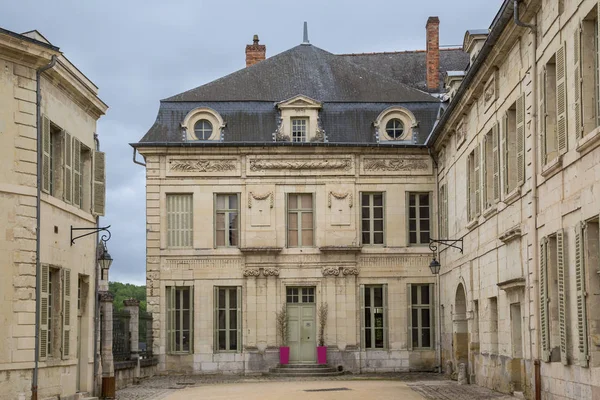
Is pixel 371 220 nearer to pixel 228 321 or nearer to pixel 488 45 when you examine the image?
pixel 228 321

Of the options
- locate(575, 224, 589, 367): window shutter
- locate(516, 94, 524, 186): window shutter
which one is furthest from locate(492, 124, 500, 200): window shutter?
locate(575, 224, 589, 367): window shutter

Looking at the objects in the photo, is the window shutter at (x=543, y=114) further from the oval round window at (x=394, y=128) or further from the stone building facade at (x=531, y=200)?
the oval round window at (x=394, y=128)

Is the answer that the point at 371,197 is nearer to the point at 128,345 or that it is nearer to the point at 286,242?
the point at 286,242

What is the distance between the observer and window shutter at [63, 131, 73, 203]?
18.1m

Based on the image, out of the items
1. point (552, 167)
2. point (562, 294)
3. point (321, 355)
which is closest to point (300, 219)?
point (321, 355)

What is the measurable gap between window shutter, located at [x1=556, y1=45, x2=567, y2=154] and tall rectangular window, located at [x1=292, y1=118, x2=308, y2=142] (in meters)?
16.0

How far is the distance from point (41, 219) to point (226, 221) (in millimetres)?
13549

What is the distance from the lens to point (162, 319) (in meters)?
29.4

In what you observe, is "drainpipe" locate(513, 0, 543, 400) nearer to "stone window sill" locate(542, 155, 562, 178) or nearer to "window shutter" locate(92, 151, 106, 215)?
"stone window sill" locate(542, 155, 562, 178)

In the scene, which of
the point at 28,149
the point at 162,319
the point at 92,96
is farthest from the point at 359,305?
the point at 28,149

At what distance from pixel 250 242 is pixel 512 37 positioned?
13.5 meters

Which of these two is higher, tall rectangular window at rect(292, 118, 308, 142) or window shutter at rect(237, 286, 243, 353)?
tall rectangular window at rect(292, 118, 308, 142)

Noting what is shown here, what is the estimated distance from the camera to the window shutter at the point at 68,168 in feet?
59.3

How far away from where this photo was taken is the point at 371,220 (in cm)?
2998
